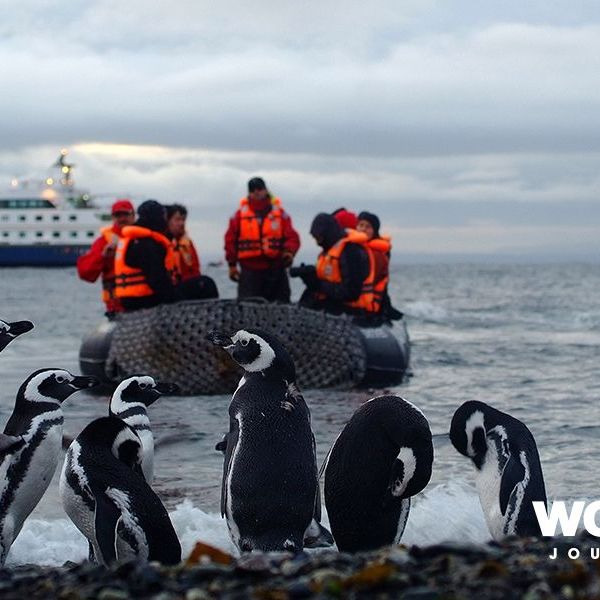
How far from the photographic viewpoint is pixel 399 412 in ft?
18.4

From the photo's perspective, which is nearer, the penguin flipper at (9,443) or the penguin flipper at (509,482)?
the penguin flipper at (509,482)

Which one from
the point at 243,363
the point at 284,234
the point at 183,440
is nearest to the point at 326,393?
the point at 284,234

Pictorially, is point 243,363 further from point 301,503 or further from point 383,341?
point 383,341

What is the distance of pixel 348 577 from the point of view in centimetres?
360

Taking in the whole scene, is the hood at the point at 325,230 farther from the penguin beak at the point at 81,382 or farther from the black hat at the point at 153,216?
the penguin beak at the point at 81,382

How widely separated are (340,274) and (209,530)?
6.35 meters

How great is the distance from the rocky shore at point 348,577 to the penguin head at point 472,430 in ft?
5.45

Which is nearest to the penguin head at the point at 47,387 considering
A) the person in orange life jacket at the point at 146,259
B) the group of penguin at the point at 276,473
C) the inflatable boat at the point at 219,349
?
the group of penguin at the point at 276,473

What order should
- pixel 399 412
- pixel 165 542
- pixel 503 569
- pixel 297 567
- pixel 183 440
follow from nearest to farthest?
pixel 503 569 < pixel 297 567 < pixel 165 542 < pixel 399 412 < pixel 183 440

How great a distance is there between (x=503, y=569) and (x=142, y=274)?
29.3 ft

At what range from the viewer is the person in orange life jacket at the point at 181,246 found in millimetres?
12562

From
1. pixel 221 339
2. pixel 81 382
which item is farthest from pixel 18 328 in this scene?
pixel 221 339

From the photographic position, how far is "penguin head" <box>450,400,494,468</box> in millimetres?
5816

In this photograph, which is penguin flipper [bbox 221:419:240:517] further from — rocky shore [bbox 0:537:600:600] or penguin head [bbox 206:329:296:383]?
rocky shore [bbox 0:537:600:600]
